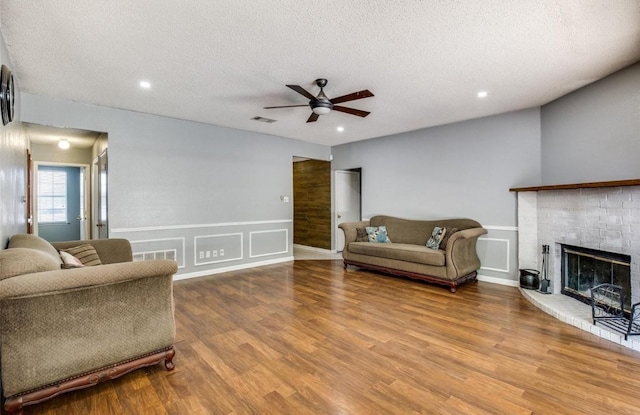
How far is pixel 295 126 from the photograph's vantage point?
5.11 meters

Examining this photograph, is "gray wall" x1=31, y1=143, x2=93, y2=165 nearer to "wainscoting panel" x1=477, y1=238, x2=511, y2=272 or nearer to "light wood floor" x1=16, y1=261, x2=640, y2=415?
"light wood floor" x1=16, y1=261, x2=640, y2=415

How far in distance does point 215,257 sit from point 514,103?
197 inches

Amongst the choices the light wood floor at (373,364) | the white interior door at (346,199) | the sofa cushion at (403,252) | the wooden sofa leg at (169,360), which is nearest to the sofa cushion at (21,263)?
the light wood floor at (373,364)

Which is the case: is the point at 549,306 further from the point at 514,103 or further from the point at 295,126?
the point at 295,126

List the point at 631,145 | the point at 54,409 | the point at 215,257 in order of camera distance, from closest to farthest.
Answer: the point at 54,409, the point at 631,145, the point at 215,257

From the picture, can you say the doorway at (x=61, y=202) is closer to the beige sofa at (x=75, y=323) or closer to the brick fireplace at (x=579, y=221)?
the beige sofa at (x=75, y=323)

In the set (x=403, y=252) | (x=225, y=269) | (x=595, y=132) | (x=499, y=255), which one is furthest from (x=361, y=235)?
(x=595, y=132)

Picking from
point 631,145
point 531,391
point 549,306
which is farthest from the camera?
point 549,306

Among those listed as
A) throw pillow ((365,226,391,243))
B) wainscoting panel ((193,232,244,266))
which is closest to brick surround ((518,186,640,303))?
throw pillow ((365,226,391,243))

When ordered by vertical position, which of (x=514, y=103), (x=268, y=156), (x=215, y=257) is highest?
(x=514, y=103)

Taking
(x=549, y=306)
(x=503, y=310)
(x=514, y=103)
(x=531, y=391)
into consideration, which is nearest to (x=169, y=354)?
(x=531, y=391)

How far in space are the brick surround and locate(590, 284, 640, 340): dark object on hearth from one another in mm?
161

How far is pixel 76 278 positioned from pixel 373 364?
6.66 feet

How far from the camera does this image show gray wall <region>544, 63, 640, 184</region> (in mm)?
2906
